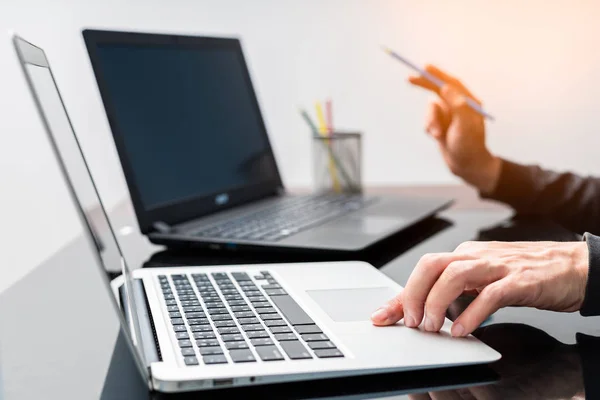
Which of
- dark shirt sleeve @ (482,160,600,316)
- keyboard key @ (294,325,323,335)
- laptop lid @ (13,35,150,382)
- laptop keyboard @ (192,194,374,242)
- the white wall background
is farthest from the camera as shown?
the white wall background

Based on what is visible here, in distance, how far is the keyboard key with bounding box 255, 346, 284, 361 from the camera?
58 cm

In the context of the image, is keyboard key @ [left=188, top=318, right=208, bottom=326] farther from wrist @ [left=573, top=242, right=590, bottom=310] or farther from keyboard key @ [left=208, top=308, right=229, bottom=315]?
wrist @ [left=573, top=242, right=590, bottom=310]

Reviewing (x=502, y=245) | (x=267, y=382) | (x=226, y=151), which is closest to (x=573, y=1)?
(x=226, y=151)

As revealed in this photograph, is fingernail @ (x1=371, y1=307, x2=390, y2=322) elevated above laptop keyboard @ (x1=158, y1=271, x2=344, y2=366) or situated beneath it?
situated beneath

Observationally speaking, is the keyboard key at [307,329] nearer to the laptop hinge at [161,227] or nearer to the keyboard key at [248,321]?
the keyboard key at [248,321]

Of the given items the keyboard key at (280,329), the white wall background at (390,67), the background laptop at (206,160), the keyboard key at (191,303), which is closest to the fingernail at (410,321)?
the keyboard key at (280,329)

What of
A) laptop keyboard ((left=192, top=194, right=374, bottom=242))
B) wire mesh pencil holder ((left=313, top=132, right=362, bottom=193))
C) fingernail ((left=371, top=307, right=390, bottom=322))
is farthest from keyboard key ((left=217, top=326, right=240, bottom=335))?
wire mesh pencil holder ((left=313, top=132, right=362, bottom=193))

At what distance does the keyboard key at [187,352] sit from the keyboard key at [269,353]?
5 cm

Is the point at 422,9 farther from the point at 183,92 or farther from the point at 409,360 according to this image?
the point at 409,360

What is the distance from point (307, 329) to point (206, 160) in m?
0.69

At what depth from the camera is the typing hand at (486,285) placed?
653 mm

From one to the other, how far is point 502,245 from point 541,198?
0.64 m

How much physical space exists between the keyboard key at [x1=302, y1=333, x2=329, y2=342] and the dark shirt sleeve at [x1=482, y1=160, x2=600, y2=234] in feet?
2.69

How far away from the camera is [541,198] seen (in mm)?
1393
